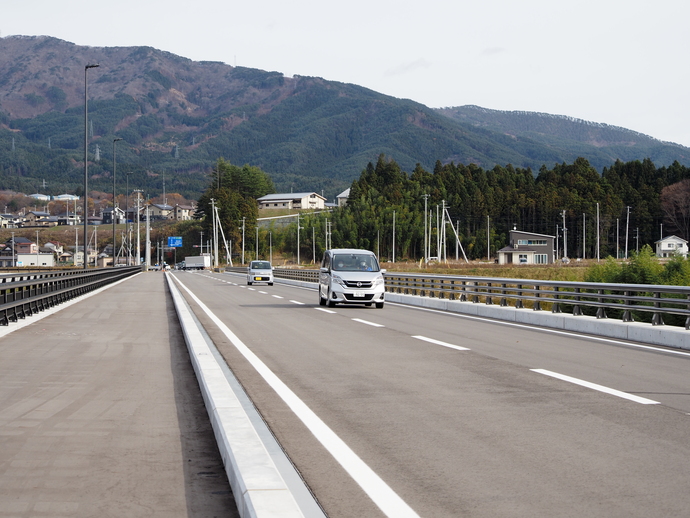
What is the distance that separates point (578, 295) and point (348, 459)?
13.9 metres

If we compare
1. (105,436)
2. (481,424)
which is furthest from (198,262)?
(481,424)

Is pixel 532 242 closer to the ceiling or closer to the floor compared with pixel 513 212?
closer to the floor

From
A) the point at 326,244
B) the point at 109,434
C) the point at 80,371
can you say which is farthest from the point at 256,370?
the point at 326,244

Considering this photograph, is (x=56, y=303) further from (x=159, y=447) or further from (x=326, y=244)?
(x=326, y=244)

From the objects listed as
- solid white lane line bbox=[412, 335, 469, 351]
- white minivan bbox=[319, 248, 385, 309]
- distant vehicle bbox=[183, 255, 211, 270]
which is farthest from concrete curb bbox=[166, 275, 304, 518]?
distant vehicle bbox=[183, 255, 211, 270]

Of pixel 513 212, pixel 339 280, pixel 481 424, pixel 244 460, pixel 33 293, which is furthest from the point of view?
pixel 513 212

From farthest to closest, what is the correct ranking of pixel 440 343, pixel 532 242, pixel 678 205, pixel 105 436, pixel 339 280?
pixel 678 205 < pixel 532 242 < pixel 339 280 < pixel 440 343 < pixel 105 436

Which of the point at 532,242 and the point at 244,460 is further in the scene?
the point at 532,242

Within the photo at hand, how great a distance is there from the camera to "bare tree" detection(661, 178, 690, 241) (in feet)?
471

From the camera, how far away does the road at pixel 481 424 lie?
5148mm

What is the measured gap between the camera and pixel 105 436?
7.00m

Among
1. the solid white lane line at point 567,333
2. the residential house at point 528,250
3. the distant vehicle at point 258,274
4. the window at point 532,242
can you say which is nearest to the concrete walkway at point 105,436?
the solid white lane line at point 567,333

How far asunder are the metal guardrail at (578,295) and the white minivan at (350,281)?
277 centimetres

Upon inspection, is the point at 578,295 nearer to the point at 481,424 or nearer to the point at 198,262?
the point at 481,424
